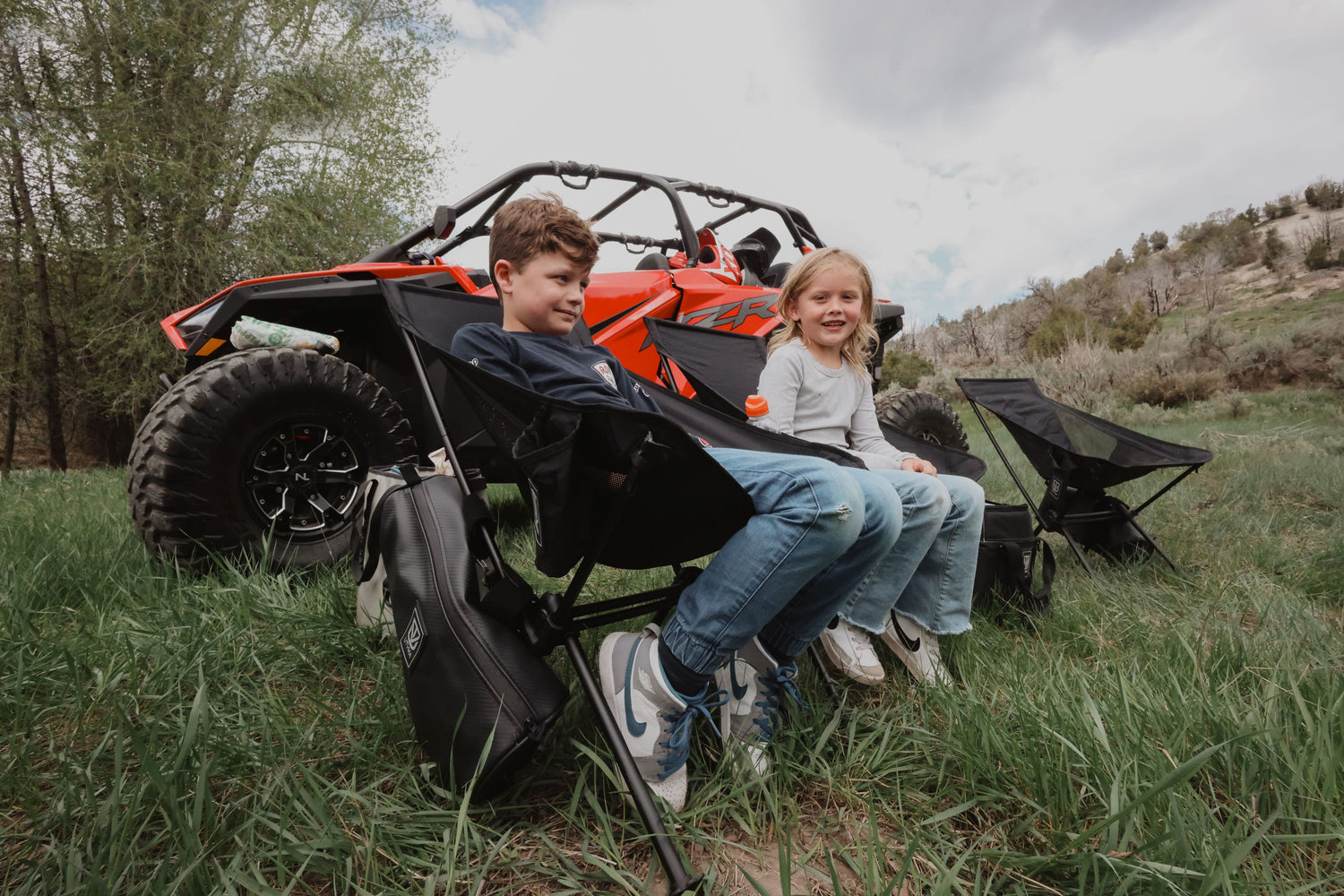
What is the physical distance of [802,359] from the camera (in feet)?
6.30

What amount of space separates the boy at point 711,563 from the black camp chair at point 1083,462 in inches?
54.3

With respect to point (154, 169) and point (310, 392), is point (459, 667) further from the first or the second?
point (154, 169)

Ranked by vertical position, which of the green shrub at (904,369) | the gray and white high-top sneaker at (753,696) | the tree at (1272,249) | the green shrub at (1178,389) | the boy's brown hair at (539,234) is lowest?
the green shrub at (1178,389)

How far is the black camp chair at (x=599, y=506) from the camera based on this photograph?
93 cm

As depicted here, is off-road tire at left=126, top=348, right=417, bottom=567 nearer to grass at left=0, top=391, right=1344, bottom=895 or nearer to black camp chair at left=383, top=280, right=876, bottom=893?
grass at left=0, top=391, right=1344, bottom=895

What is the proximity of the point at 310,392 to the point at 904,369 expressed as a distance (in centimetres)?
1744

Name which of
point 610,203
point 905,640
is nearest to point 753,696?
point 905,640

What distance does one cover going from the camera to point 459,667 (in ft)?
3.64

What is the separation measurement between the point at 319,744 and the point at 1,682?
0.72 m

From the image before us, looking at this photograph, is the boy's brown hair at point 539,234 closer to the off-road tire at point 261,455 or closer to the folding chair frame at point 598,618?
the folding chair frame at point 598,618

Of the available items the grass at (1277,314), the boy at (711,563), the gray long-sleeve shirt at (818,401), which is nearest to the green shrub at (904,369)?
the grass at (1277,314)

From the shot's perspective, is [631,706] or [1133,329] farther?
[1133,329]

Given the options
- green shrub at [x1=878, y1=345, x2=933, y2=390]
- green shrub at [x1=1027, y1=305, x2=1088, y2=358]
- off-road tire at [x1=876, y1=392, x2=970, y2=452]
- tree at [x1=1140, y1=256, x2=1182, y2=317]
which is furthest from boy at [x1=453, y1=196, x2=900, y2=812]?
tree at [x1=1140, y1=256, x2=1182, y2=317]

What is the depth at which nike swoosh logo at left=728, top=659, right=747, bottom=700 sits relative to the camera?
1.30 m
